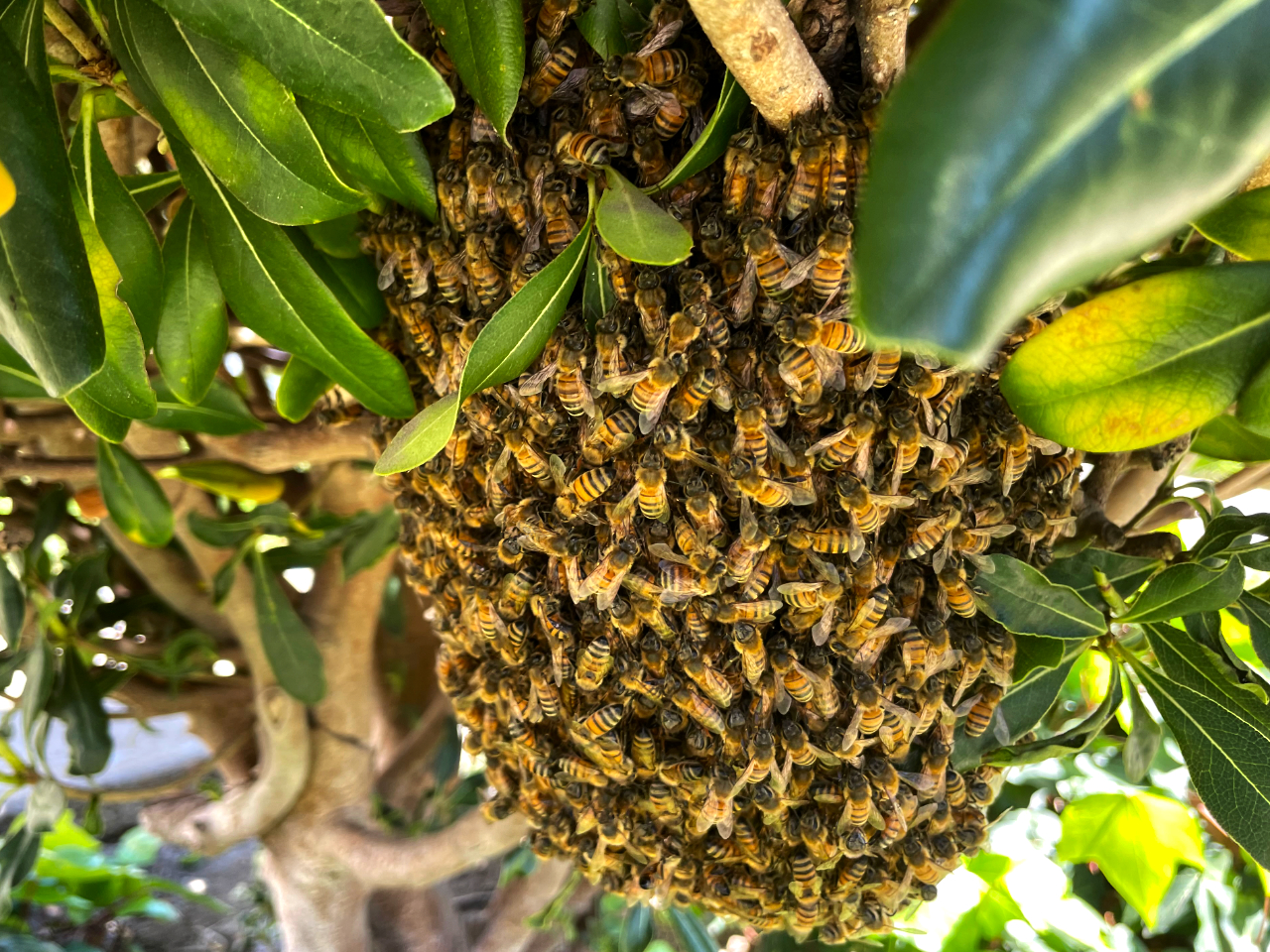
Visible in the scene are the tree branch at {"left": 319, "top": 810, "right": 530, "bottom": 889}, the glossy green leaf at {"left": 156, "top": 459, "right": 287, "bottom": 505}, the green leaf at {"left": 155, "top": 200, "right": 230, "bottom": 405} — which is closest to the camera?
the green leaf at {"left": 155, "top": 200, "right": 230, "bottom": 405}

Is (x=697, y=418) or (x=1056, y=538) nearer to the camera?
(x=697, y=418)

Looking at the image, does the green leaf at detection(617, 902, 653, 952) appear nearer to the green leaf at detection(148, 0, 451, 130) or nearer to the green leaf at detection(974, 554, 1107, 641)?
the green leaf at detection(974, 554, 1107, 641)

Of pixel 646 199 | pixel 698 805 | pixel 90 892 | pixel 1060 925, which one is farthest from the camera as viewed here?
pixel 90 892

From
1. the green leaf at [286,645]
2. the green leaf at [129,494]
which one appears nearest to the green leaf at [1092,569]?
the green leaf at [129,494]

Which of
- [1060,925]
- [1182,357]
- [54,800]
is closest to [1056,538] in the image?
[1182,357]

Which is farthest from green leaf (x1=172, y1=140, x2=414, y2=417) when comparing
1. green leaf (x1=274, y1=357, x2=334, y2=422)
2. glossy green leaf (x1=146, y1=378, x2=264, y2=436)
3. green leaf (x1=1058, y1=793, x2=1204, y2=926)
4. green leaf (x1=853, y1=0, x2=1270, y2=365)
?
green leaf (x1=1058, y1=793, x2=1204, y2=926)

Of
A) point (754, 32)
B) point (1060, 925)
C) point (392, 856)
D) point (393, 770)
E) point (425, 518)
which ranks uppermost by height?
point (754, 32)

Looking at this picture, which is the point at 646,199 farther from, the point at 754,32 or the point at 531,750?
the point at 531,750
